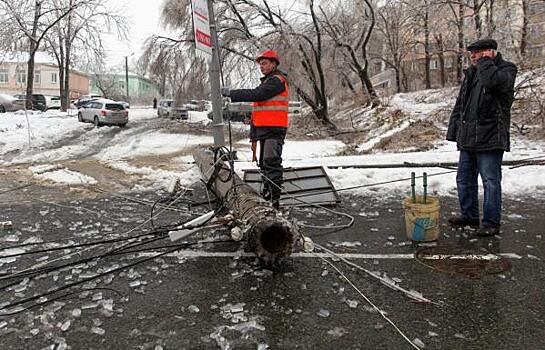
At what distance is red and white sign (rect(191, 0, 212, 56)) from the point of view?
6309 millimetres

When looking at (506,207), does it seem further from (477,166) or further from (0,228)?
(0,228)

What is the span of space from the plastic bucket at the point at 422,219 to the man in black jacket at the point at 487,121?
23.6 inches

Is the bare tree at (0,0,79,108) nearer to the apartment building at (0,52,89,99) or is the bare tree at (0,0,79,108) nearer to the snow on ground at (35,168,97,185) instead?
the snow on ground at (35,168,97,185)

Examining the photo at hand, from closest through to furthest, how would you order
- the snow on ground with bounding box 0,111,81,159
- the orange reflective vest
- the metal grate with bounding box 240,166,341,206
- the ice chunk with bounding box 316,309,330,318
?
the ice chunk with bounding box 316,309,330,318
the orange reflective vest
the metal grate with bounding box 240,166,341,206
the snow on ground with bounding box 0,111,81,159

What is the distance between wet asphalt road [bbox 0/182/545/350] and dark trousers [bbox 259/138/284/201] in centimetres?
100

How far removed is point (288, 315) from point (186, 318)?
2.31ft

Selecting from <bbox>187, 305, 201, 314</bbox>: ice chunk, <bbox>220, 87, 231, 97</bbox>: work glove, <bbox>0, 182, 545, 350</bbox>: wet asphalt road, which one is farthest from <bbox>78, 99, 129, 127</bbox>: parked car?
<bbox>187, 305, 201, 314</bbox>: ice chunk

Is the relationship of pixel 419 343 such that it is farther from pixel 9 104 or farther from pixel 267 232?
pixel 9 104

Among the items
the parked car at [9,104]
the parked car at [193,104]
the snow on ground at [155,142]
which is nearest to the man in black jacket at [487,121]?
the snow on ground at [155,142]

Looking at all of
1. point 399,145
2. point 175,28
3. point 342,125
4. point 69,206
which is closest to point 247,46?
point 175,28

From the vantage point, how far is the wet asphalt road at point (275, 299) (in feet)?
9.79

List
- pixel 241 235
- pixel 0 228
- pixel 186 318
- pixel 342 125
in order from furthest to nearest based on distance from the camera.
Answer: pixel 342 125, pixel 0 228, pixel 241 235, pixel 186 318

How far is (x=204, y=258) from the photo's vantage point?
4.49 meters

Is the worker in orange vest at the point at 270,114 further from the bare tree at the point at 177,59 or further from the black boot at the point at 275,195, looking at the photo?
the bare tree at the point at 177,59
